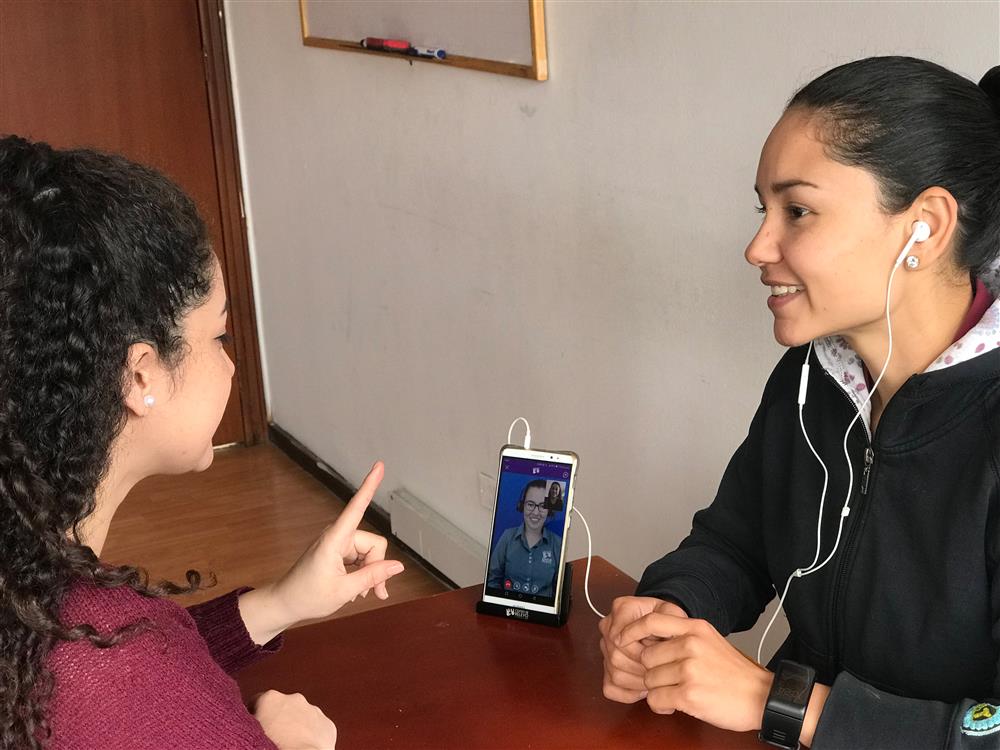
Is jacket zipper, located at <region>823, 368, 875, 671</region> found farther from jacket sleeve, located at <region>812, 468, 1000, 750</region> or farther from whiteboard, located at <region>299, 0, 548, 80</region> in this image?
whiteboard, located at <region>299, 0, 548, 80</region>

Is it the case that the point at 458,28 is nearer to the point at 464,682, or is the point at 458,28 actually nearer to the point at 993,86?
the point at 993,86

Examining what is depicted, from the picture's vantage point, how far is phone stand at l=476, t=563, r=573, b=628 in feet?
4.57

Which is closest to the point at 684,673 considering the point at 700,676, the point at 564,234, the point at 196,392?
the point at 700,676

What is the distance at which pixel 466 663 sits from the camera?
132 centimetres

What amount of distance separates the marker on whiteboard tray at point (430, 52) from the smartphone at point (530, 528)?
1367mm

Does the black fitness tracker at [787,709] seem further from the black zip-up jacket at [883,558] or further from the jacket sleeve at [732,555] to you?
the jacket sleeve at [732,555]

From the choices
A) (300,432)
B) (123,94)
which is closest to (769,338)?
(300,432)

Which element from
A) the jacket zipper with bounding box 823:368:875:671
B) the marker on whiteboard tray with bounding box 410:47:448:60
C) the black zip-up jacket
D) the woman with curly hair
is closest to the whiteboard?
the marker on whiteboard tray with bounding box 410:47:448:60

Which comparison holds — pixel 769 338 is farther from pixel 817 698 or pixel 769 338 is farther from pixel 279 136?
pixel 279 136

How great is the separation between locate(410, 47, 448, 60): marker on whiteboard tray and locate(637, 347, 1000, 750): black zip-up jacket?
1.38m

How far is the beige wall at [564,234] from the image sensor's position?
6.07 ft

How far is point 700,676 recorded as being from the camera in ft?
3.84

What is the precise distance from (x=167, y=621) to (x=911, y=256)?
2.63 ft

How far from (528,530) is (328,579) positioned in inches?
10.3
